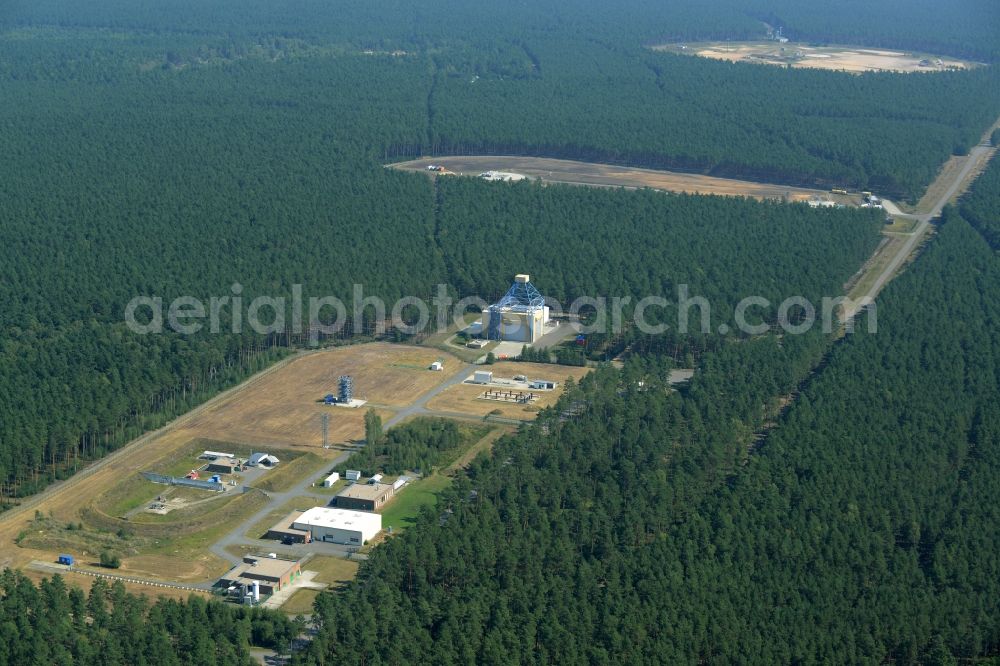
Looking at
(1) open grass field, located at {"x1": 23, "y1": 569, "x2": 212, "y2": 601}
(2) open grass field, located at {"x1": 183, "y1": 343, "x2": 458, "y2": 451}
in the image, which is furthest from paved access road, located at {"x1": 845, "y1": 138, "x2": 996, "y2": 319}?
(1) open grass field, located at {"x1": 23, "y1": 569, "x2": 212, "y2": 601}

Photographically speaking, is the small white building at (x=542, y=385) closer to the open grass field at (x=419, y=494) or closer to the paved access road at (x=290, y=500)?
the paved access road at (x=290, y=500)

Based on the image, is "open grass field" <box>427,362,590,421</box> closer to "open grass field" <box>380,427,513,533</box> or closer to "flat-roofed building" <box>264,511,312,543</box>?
"open grass field" <box>380,427,513,533</box>

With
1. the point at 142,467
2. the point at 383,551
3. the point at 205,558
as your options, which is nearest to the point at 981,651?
the point at 383,551

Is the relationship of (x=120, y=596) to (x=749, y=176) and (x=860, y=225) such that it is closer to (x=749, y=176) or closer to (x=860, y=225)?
(x=860, y=225)

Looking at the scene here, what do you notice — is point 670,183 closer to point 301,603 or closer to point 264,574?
point 264,574

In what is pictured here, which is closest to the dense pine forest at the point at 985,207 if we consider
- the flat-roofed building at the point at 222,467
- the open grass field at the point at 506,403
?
the open grass field at the point at 506,403
